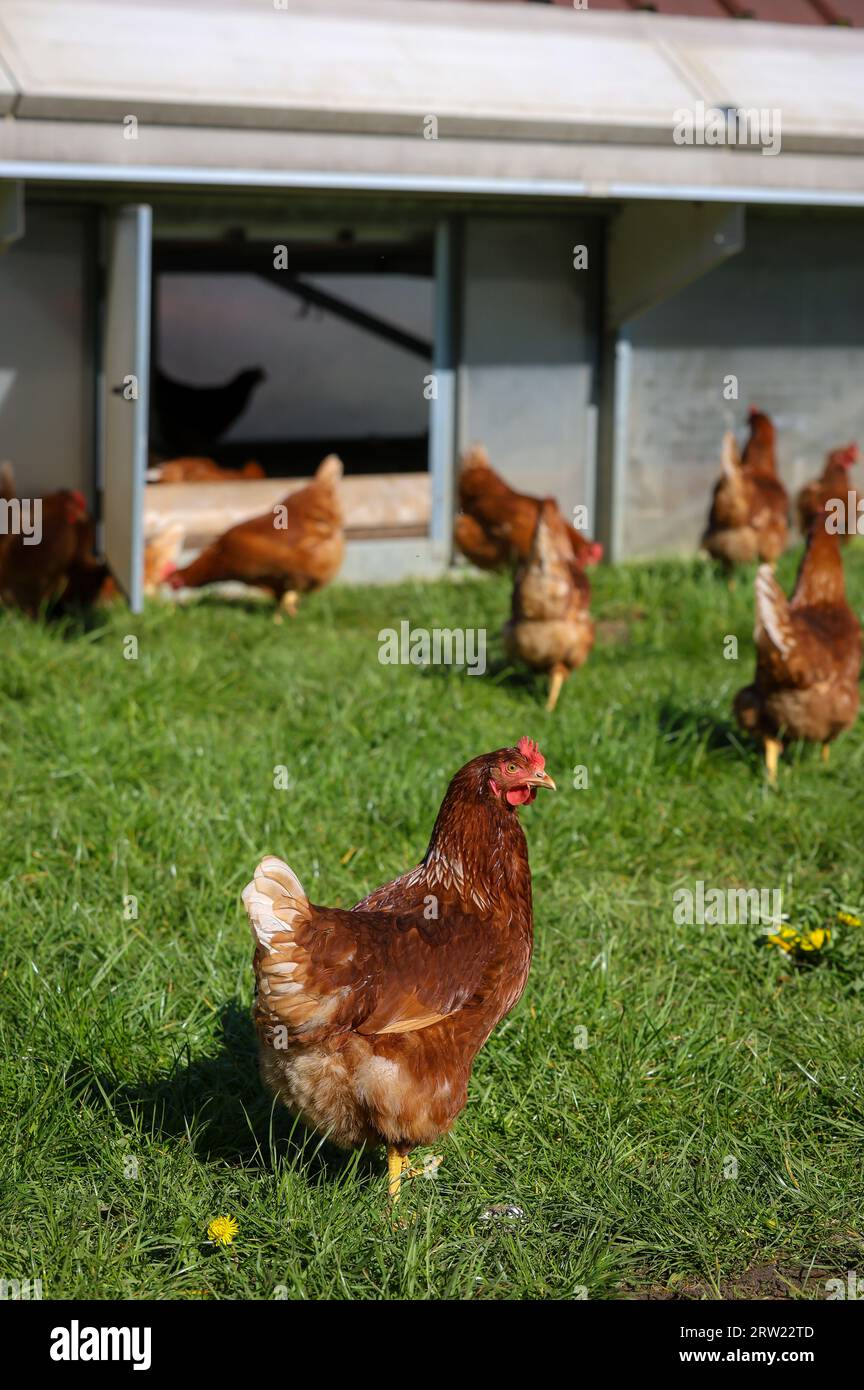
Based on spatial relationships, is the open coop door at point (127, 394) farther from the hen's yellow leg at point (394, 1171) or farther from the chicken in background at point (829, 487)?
the hen's yellow leg at point (394, 1171)

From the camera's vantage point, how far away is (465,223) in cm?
966

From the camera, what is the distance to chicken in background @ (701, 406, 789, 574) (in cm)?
902

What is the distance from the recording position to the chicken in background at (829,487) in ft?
27.7

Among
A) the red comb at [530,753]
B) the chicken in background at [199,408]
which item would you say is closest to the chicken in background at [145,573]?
the chicken in background at [199,408]

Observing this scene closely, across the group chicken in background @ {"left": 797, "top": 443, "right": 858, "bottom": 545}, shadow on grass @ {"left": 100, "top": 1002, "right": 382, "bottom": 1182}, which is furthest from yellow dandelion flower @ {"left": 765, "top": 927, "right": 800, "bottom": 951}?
chicken in background @ {"left": 797, "top": 443, "right": 858, "bottom": 545}

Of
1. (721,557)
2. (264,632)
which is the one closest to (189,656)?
(264,632)

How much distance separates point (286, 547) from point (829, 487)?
10.4 ft

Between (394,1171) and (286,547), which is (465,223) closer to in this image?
(286,547)

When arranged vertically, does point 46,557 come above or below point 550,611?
above

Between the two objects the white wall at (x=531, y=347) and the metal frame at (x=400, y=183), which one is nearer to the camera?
the metal frame at (x=400, y=183)

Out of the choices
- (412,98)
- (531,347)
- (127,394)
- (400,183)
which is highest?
(412,98)

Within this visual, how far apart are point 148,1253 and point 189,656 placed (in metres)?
4.44

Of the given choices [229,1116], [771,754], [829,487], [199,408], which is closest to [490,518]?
[829,487]

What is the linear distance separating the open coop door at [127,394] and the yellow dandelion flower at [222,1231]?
190 inches
